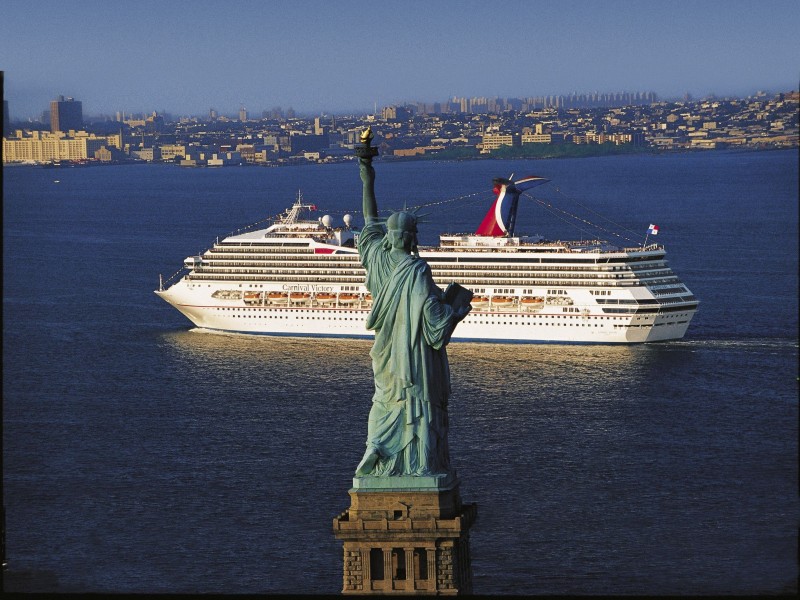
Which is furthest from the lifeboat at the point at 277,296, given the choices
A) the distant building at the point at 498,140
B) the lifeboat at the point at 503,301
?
the distant building at the point at 498,140

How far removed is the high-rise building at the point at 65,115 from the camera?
13801cm

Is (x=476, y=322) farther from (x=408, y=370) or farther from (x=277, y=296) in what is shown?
(x=408, y=370)

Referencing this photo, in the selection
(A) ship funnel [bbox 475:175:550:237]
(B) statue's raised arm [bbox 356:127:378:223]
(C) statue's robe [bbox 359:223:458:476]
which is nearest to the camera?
(C) statue's robe [bbox 359:223:458:476]

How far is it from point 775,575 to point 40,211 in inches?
3371

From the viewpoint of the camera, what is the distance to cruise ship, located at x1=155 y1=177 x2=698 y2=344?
49.9 meters

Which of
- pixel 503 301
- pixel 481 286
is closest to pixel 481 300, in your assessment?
pixel 503 301

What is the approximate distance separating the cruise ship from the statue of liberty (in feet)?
123

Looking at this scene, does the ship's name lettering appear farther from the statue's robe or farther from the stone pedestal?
the stone pedestal

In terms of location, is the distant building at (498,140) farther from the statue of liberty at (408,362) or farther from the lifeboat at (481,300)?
the statue of liberty at (408,362)

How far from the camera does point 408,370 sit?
10.3m

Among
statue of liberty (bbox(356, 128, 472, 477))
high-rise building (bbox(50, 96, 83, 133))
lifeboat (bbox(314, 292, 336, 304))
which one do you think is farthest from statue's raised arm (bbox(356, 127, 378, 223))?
high-rise building (bbox(50, 96, 83, 133))

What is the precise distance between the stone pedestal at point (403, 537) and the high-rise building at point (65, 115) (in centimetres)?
12823

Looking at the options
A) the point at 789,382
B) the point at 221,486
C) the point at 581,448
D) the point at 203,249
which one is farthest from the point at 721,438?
the point at 203,249

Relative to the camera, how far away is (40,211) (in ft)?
342
